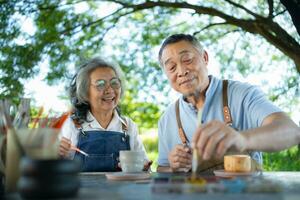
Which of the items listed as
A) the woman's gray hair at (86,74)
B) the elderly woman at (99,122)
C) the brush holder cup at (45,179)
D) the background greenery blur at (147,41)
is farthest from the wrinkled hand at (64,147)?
the background greenery blur at (147,41)

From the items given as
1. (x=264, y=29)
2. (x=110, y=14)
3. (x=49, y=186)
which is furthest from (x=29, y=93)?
(x=49, y=186)

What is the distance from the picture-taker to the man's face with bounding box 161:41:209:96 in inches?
85.9

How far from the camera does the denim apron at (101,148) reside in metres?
2.36

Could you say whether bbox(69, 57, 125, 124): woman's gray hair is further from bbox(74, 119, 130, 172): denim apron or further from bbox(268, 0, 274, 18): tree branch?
bbox(268, 0, 274, 18): tree branch

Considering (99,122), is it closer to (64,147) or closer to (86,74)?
(86,74)

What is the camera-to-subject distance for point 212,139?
125 centimetres

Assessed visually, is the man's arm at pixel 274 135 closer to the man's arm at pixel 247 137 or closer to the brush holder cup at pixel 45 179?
the man's arm at pixel 247 137

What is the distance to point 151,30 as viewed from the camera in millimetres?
4688

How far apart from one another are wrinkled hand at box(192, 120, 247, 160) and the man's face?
89 cm

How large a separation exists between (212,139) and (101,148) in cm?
125

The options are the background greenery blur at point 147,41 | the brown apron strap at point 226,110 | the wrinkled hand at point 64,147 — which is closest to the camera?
the wrinkled hand at point 64,147

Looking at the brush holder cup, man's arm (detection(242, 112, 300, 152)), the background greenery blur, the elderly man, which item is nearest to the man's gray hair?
the elderly man

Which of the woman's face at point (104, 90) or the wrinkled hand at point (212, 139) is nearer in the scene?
the wrinkled hand at point (212, 139)

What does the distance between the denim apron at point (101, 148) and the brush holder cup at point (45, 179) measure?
142cm
